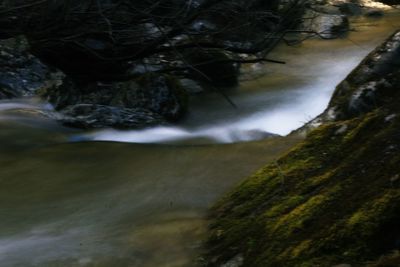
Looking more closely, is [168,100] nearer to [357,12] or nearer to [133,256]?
[133,256]

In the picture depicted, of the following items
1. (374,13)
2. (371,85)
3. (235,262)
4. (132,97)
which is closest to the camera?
(235,262)

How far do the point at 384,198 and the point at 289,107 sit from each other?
6.84 metres

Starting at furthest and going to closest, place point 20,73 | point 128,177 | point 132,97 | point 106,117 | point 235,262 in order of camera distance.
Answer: point 20,73 → point 132,97 → point 106,117 → point 128,177 → point 235,262

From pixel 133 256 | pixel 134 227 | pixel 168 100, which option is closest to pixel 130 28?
pixel 168 100

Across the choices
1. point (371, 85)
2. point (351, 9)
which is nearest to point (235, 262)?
point (371, 85)

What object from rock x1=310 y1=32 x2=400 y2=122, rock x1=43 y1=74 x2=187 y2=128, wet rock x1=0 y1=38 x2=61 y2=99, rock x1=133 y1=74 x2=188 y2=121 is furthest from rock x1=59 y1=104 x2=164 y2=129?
rock x1=310 y1=32 x2=400 y2=122

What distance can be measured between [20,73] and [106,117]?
451cm

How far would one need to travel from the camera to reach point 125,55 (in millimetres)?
8891

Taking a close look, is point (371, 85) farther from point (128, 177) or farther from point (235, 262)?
point (235, 262)

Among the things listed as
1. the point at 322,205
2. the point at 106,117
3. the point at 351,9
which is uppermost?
the point at 322,205

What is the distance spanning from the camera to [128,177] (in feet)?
18.2

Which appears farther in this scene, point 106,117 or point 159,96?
point 159,96

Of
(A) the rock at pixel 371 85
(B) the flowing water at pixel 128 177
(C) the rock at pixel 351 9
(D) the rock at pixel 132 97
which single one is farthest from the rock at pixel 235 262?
(C) the rock at pixel 351 9

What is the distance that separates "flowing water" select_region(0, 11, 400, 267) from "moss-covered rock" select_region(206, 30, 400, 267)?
1.16ft
